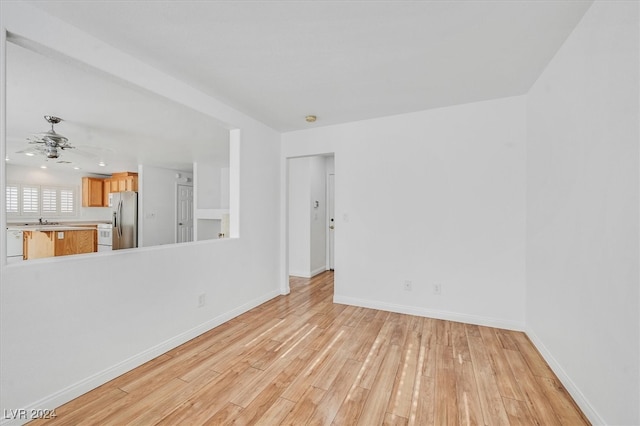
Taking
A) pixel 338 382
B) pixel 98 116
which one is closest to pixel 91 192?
pixel 98 116

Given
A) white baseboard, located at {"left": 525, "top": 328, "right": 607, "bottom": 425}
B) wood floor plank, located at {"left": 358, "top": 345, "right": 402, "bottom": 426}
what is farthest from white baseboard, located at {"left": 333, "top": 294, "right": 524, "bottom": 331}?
wood floor plank, located at {"left": 358, "top": 345, "right": 402, "bottom": 426}

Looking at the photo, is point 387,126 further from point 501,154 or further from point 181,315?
point 181,315

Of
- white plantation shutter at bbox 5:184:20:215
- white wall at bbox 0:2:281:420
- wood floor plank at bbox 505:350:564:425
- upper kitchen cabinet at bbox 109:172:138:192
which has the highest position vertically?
upper kitchen cabinet at bbox 109:172:138:192

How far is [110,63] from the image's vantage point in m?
1.94

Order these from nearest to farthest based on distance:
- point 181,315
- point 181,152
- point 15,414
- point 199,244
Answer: point 15,414, point 181,315, point 199,244, point 181,152

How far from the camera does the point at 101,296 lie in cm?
195

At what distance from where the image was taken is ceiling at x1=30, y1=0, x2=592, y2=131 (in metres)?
1.60

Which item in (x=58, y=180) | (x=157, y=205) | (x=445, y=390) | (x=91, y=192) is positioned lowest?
(x=445, y=390)

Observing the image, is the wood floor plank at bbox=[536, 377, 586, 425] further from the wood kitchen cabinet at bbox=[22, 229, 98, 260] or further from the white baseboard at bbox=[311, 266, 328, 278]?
the wood kitchen cabinet at bbox=[22, 229, 98, 260]

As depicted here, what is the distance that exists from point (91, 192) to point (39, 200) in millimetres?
976

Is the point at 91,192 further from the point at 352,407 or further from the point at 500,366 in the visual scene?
the point at 500,366

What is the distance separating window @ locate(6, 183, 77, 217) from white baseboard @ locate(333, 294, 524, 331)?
7250mm

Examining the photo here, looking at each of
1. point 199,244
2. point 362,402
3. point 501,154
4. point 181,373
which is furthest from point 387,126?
point 181,373

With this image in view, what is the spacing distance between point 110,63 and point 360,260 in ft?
10.1
